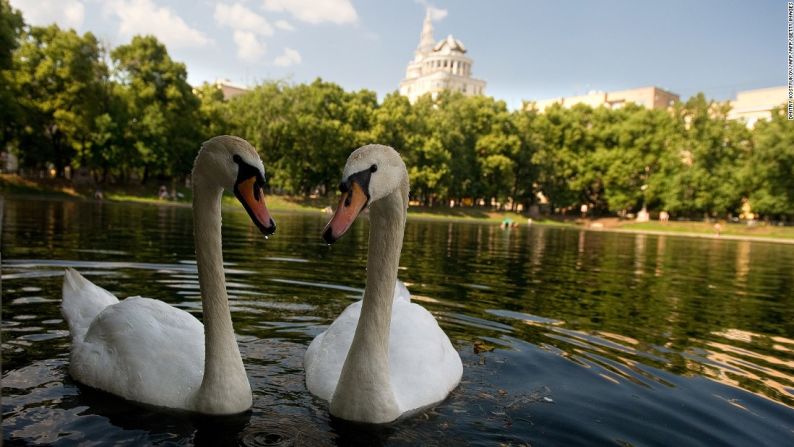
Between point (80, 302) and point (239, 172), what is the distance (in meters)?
2.86

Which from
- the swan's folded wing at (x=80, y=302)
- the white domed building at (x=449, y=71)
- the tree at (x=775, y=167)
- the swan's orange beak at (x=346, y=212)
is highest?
the white domed building at (x=449, y=71)

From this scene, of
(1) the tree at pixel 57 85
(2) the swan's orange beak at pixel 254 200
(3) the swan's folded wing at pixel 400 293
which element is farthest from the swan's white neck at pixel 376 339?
(1) the tree at pixel 57 85

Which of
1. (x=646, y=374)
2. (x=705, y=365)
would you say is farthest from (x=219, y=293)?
(x=705, y=365)

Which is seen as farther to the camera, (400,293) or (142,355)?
(400,293)

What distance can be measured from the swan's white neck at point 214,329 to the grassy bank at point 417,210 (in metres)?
42.1

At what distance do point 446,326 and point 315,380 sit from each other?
10.8 ft

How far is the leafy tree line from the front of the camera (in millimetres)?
45344

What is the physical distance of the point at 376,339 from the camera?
4062 millimetres

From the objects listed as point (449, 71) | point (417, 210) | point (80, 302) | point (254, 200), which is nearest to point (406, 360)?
point (254, 200)

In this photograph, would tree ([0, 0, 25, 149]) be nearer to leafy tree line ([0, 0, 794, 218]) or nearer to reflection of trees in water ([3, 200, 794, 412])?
leafy tree line ([0, 0, 794, 218])

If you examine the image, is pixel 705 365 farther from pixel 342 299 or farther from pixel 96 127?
pixel 96 127

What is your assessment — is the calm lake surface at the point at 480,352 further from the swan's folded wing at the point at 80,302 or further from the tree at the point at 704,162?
the tree at the point at 704,162

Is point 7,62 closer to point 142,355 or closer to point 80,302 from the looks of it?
point 80,302

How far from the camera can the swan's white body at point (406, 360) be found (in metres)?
4.52
